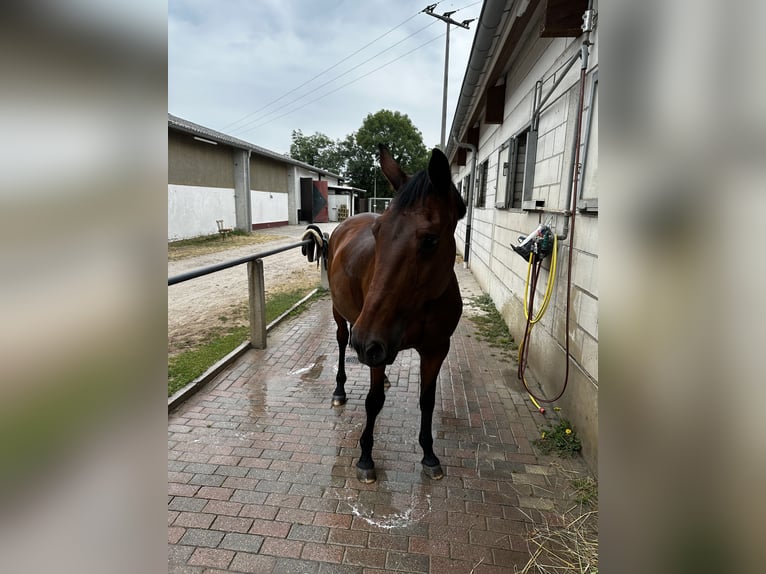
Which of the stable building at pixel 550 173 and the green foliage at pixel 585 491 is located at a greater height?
the stable building at pixel 550 173

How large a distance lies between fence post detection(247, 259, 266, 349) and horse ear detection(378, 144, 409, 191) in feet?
7.97

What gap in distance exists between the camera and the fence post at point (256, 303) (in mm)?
4523

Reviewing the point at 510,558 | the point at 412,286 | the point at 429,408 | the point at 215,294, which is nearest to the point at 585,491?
the point at 510,558

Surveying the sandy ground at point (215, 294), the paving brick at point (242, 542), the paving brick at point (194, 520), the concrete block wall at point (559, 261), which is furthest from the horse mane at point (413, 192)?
the sandy ground at point (215, 294)

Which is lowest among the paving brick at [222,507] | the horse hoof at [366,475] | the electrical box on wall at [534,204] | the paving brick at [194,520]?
the paving brick at [194,520]

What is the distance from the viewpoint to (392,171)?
2508 millimetres

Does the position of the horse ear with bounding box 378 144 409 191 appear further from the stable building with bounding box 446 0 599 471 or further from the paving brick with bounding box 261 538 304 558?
the paving brick with bounding box 261 538 304 558

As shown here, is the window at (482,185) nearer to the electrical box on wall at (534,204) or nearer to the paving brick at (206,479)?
the electrical box on wall at (534,204)

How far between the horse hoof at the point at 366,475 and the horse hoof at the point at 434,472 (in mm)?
325

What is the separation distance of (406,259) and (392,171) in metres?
0.76

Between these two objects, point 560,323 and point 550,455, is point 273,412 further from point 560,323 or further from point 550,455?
point 560,323
